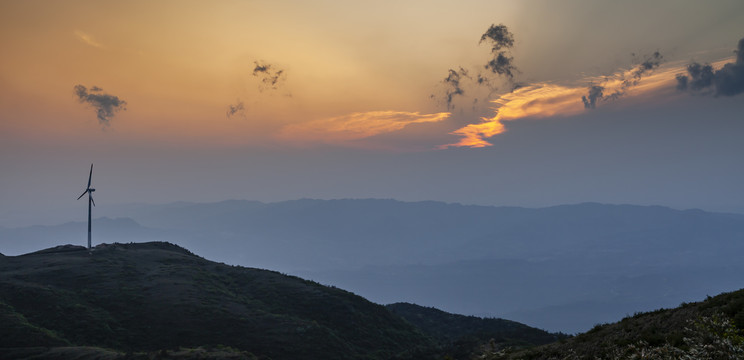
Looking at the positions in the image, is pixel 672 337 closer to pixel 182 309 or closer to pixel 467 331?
pixel 182 309

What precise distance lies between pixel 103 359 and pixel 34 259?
225 ft

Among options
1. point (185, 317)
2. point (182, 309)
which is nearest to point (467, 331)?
point (185, 317)

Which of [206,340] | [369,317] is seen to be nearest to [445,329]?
[369,317]

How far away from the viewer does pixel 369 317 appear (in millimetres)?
89312

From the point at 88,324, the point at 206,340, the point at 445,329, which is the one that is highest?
the point at 88,324

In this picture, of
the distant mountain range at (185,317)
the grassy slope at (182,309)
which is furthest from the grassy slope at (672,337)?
the grassy slope at (182,309)

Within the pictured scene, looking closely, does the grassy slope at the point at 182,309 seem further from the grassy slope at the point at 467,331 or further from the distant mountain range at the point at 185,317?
the grassy slope at the point at 467,331

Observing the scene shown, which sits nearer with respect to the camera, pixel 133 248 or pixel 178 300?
pixel 178 300

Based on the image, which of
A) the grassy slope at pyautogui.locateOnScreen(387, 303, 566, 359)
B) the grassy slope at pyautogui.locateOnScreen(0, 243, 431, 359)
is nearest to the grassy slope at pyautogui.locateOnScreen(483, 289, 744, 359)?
the grassy slope at pyautogui.locateOnScreen(387, 303, 566, 359)

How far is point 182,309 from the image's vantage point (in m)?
73.8

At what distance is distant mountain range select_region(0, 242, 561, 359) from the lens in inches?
2371

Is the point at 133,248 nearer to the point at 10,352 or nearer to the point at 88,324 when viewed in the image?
the point at 88,324

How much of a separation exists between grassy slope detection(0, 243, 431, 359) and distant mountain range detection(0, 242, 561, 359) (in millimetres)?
172

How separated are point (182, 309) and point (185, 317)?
314 cm
